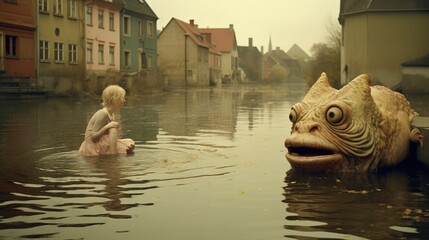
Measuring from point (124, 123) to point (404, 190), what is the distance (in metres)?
11.6

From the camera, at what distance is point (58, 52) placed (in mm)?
44094

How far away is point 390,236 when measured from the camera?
17.1ft

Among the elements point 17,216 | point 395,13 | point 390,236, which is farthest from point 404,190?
point 395,13

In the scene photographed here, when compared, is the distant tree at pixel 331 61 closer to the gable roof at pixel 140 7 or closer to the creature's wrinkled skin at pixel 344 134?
the gable roof at pixel 140 7

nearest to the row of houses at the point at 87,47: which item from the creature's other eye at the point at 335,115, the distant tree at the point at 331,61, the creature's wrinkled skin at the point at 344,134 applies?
the distant tree at the point at 331,61

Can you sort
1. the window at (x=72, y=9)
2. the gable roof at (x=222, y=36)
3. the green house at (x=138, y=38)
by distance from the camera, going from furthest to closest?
the gable roof at (x=222, y=36), the green house at (x=138, y=38), the window at (x=72, y=9)

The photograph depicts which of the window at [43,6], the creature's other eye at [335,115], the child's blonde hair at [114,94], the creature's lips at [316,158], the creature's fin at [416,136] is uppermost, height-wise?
the window at [43,6]

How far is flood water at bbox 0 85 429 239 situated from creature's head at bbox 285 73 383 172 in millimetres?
214

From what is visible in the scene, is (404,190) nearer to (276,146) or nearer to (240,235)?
(240,235)

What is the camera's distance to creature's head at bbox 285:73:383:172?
8250 mm

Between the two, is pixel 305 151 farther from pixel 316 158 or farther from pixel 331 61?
pixel 331 61

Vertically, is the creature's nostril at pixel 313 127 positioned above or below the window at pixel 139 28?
below

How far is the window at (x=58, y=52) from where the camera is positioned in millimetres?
43938

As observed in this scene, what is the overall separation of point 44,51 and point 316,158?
3687cm
